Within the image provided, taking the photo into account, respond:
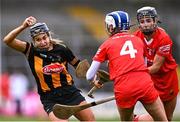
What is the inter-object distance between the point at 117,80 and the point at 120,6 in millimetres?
21295

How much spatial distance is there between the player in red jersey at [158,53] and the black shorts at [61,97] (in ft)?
3.78

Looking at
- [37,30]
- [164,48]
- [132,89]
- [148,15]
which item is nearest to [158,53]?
[164,48]

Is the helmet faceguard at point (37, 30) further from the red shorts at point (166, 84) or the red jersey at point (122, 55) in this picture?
the red shorts at point (166, 84)

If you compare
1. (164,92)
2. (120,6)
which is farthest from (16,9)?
(164,92)

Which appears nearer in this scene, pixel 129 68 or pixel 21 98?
pixel 129 68

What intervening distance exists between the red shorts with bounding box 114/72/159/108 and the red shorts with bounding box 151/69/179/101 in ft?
4.74

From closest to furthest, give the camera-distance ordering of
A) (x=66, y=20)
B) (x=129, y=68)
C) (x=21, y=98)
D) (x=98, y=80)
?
(x=129, y=68) → (x=98, y=80) → (x=21, y=98) → (x=66, y=20)

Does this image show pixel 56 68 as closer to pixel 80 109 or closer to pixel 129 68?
pixel 80 109

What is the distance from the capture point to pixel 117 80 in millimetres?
10453

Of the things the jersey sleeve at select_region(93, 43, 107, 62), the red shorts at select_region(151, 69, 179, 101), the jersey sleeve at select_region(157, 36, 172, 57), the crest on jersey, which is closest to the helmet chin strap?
the jersey sleeve at select_region(157, 36, 172, 57)

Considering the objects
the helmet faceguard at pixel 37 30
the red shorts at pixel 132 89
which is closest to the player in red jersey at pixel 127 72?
the red shorts at pixel 132 89

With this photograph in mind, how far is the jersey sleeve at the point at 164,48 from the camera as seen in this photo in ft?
37.8

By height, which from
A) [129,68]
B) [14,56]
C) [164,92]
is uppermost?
[129,68]

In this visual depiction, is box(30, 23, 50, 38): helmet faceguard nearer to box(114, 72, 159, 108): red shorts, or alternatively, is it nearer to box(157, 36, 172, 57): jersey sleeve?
box(114, 72, 159, 108): red shorts
